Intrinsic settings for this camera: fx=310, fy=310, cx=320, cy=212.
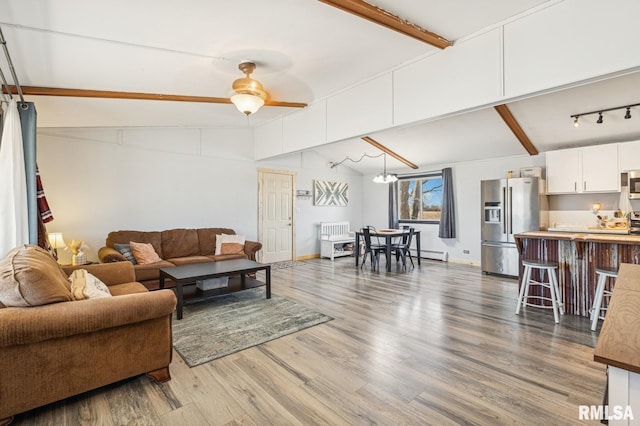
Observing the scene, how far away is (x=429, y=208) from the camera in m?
7.66

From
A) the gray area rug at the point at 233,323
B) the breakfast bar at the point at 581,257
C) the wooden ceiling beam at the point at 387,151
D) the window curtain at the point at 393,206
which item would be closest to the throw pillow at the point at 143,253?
the gray area rug at the point at 233,323

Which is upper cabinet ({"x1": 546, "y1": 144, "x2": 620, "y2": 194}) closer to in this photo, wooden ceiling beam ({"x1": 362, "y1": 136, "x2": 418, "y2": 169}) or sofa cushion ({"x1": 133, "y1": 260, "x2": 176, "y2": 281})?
wooden ceiling beam ({"x1": 362, "y1": 136, "x2": 418, "y2": 169})

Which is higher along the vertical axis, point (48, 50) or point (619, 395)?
point (48, 50)

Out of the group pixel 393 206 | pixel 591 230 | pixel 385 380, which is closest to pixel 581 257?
pixel 591 230

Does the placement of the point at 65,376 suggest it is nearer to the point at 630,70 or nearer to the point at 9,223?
the point at 9,223

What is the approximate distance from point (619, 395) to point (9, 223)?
3.90 meters

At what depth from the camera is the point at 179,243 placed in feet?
17.4

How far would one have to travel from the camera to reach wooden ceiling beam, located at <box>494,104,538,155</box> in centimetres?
446

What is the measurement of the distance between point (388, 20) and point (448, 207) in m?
5.21

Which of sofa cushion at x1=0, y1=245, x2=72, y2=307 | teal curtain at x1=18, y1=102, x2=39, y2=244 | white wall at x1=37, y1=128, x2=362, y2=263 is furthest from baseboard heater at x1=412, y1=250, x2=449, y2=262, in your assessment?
teal curtain at x1=18, y1=102, x2=39, y2=244

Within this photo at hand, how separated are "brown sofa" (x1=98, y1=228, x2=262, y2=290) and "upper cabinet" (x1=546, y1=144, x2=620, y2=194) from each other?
5.25 m

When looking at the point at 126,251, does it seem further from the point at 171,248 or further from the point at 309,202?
the point at 309,202

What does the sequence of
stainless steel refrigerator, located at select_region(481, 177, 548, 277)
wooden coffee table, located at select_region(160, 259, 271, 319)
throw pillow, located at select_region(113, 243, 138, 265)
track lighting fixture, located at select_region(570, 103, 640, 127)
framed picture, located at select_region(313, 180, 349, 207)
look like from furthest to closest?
framed picture, located at select_region(313, 180, 349, 207) < stainless steel refrigerator, located at select_region(481, 177, 548, 277) < throw pillow, located at select_region(113, 243, 138, 265) < track lighting fixture, located at select_region(570, 103, 640, 127) < wooden coffee table, located at select_region(160, 259, 271, 319)

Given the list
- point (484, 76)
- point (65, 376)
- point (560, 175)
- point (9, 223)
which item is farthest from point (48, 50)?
point (560, 175)
